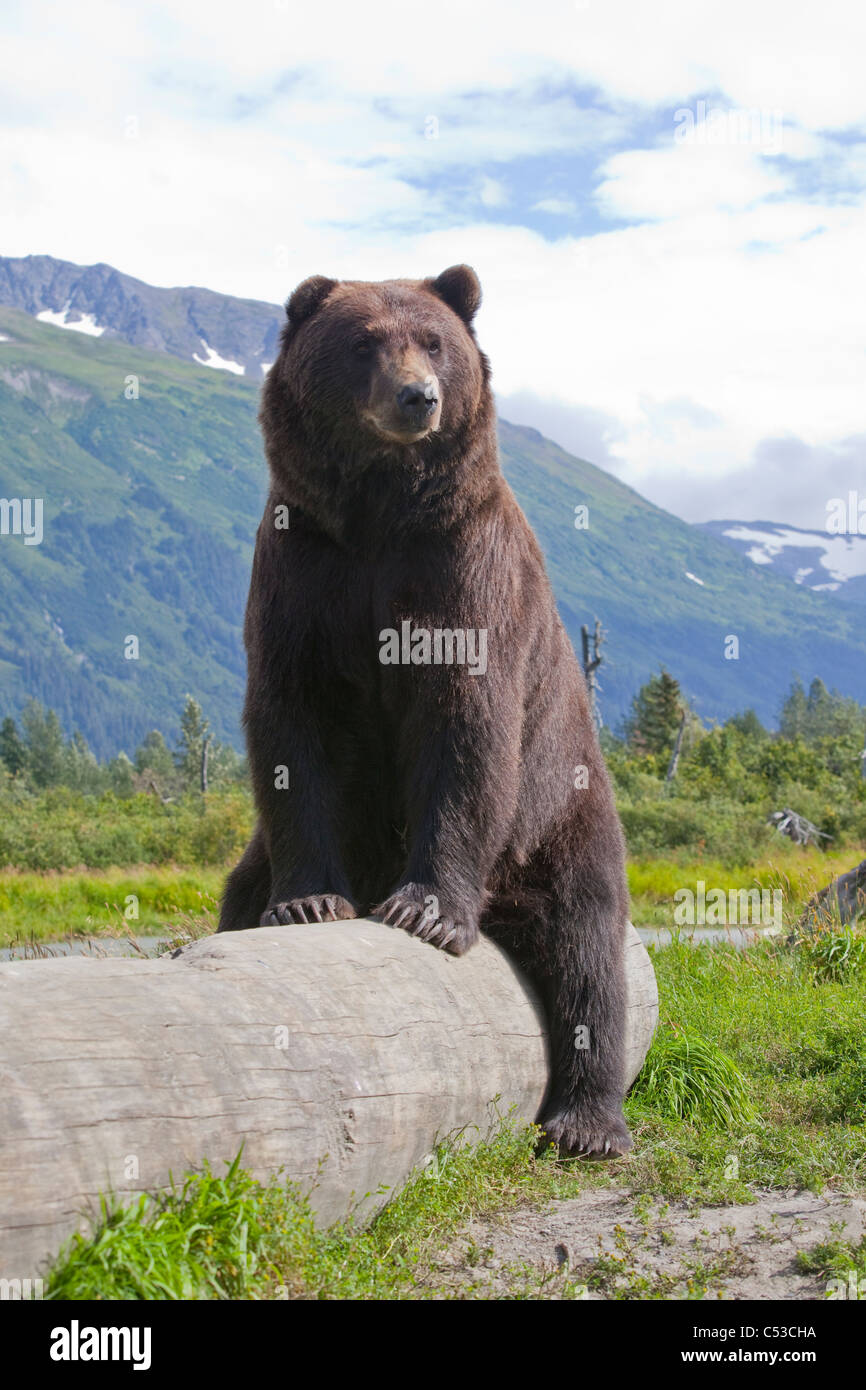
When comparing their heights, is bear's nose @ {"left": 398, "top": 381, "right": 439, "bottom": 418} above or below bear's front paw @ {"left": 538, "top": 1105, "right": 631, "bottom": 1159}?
above

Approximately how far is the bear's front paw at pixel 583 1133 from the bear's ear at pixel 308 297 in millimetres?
3591

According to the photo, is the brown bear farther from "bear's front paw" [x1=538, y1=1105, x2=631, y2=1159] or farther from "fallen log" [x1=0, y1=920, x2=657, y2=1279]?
"fallen log" [x1=0, y1=920, x2=657, y2=1279]

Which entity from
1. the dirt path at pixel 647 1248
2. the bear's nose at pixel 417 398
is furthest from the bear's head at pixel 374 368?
the dirt path at pixel 647 1248

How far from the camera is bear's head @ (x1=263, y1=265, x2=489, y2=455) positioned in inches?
204

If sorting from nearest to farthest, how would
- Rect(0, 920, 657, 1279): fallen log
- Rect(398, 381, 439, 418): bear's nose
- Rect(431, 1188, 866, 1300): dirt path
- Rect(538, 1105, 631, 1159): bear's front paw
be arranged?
Rect(0, 920, 657, 1279): fallen log < Rect(431, 1188, 866, 1300): dirt path < Rect(398, 381, 439, 418): bear's nose < Rect(538, 1105, 631, 1159): bear's front paw

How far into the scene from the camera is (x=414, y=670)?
5270 mm

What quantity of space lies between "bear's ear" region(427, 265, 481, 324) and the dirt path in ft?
12.4

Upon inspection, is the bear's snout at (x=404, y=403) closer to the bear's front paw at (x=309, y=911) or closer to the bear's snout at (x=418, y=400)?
the bear's snout at (x=418, y=400)

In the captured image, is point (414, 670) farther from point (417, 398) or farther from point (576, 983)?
point (576, 983)

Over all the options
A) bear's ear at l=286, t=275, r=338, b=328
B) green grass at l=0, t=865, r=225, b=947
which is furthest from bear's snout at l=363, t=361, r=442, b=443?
green grass at l=0, t=865, r=225, b=947

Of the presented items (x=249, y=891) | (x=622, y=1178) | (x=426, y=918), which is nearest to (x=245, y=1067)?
(x=426, y=918)

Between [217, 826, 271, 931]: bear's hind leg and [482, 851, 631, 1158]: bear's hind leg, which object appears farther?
[217, 826, 271, 931]: bear's hind leg

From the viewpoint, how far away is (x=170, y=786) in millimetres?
76250
